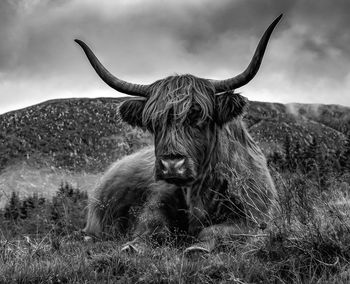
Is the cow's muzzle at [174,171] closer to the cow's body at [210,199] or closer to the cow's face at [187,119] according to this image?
the cow's face at [187,119]

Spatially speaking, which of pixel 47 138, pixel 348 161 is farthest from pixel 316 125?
pixel 348 161

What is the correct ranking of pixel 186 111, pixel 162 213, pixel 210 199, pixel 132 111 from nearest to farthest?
1. pixel 186 111
2. pixel 210 199
3. pixel 162 213
4. pixel 132 111

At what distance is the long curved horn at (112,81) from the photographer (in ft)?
23.6

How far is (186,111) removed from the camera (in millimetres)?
6430

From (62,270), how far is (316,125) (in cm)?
10308

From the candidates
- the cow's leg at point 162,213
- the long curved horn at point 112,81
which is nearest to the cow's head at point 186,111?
the long curved horn at point 112,81

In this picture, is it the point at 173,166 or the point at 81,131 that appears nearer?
the point at 173,166

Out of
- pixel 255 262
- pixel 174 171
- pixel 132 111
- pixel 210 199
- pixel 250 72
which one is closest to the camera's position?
pixel 255 262

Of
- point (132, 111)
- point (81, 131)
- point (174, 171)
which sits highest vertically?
point (81, 131)

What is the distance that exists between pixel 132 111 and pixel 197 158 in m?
1.29

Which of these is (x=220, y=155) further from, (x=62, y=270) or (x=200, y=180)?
(x=62, y=270)

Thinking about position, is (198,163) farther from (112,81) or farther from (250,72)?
(112,81)

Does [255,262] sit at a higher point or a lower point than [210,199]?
lower

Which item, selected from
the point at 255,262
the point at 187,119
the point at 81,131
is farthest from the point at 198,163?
the point at 81,131
